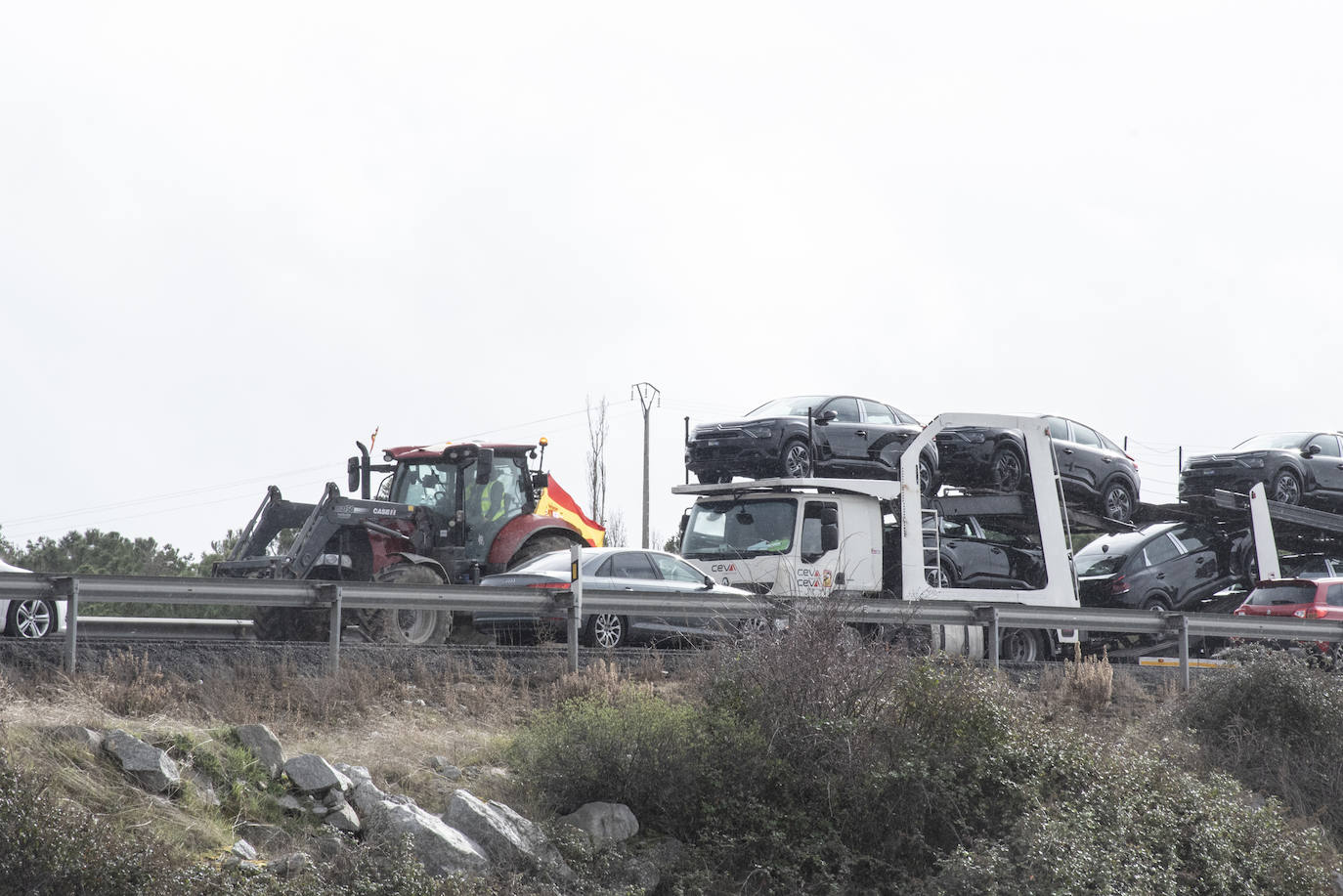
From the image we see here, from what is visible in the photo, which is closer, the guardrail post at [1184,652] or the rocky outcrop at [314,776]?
the rocky outcrop at [314,776]

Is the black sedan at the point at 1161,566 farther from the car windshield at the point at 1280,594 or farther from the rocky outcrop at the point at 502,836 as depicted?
the rocky outcrop at the point at 502,836

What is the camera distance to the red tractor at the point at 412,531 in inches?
584

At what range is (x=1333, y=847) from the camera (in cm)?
1162

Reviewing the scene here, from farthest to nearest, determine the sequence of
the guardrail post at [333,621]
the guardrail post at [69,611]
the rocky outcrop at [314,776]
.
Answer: the guardrail post at [333,621] → the guardrail post at [69,611] → the rocky outcrop at [314,776]

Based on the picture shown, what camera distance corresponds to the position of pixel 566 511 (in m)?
18.0

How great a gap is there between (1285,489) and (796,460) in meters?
8.10

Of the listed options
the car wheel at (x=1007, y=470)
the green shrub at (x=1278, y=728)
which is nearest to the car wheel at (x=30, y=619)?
the car wheel at (x=1007, y=470)

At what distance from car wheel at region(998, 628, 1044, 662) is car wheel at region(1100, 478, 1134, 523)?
3.32 m

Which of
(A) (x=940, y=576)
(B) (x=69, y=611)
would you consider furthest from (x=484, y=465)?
(B) (x=69, y=611)

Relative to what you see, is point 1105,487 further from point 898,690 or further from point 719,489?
point 898,690

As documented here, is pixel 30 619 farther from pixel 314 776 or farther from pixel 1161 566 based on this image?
pixel 1161 566

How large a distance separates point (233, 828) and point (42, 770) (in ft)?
3.68

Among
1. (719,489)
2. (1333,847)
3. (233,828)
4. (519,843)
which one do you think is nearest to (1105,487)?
(719,489)

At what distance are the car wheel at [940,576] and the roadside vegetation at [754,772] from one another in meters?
4.53
